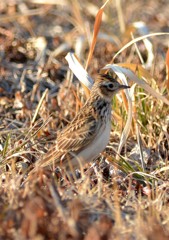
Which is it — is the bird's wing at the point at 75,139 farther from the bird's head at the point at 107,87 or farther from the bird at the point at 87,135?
the bird's head at the point at 107,87

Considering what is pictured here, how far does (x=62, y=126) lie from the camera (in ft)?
25.3

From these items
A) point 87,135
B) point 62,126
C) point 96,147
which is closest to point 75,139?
point 87,135

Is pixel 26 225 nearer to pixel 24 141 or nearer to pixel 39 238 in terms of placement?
pixel 39 238

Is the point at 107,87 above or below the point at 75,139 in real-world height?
above

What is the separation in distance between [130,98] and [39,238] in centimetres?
277

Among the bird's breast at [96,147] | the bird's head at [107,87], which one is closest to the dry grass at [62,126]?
the bird's breast at [96,147]

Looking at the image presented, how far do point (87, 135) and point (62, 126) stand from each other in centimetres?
170

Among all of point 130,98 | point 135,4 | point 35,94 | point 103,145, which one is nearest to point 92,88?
point 130,98

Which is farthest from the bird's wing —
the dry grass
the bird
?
the dry grass

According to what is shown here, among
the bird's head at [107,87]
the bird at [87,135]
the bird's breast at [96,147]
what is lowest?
the bird's breast at [96,147]

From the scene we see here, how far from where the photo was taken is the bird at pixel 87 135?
599cm

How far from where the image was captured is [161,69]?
9727mm

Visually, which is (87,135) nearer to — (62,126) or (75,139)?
(75,139)

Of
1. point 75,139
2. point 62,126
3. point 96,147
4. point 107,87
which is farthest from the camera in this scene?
point 62,126
